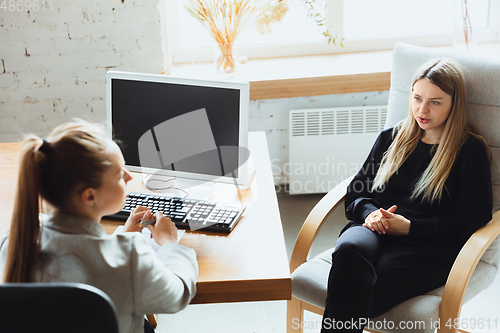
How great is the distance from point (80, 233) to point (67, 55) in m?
1.80

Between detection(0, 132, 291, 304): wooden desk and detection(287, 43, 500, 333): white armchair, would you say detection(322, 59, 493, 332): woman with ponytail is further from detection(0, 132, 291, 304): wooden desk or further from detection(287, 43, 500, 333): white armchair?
detection(0, 132, 291, 304): wooden desk

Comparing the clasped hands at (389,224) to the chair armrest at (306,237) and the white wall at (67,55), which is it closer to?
the chair armrest at (306,237)

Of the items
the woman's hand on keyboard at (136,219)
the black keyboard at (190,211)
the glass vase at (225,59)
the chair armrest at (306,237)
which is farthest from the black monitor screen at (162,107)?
the glass vase at (225,59)

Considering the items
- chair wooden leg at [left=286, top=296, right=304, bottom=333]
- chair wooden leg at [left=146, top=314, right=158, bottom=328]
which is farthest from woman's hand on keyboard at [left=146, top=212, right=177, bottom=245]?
chair wooden leg at [left=146, top=314, right=158, bottom=328]

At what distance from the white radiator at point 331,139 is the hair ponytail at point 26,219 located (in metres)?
1.91

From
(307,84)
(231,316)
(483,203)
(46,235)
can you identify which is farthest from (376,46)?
(46,235)

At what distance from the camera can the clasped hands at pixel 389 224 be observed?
155cm

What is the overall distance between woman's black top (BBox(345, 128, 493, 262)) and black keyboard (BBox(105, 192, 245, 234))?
1.84 feet

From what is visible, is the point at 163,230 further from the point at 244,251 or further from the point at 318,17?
the point at 318,17

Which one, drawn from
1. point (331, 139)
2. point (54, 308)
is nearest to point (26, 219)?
point (54, 308)

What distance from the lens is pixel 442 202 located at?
159 centimetres

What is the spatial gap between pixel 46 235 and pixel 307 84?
189 cm

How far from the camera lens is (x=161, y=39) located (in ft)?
8.20

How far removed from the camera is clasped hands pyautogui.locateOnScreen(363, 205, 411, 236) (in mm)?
1548
